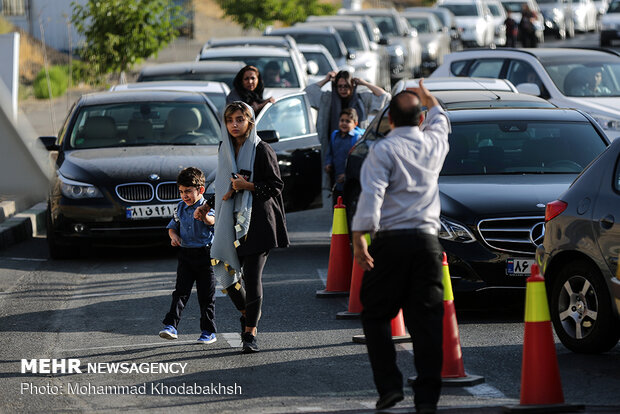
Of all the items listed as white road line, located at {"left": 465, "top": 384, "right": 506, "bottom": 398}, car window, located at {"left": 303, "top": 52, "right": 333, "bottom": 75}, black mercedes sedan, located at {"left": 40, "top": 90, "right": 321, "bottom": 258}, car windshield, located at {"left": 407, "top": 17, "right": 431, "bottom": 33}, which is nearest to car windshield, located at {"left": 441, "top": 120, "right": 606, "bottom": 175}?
A: black mercedes sedan, located at {"left": 40, "top": 90, "right": 321, "bottom": 258}

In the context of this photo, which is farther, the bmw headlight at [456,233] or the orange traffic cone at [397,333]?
the bmw headlight at [456,233]

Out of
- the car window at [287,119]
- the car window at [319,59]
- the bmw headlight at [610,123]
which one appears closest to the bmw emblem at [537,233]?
the car window at [287,119]

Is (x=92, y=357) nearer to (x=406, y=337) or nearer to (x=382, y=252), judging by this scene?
(x=406, y=337)

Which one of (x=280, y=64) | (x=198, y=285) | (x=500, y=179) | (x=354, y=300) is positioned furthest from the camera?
(x=280, y=64)

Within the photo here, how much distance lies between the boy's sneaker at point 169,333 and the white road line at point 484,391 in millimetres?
2143

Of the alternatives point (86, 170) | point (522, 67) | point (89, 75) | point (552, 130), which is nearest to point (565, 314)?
point (552, 130)

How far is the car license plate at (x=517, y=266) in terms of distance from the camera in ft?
28.1

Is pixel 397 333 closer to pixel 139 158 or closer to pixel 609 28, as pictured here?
pixel 139 158

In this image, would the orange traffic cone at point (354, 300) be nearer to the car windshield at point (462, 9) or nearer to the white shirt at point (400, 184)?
the white shirt at point (400, 184)

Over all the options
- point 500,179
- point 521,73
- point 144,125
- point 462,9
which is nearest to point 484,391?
point 500,179

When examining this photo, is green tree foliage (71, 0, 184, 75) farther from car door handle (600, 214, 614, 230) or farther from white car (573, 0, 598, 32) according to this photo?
white car (573, 0, 598, 32)

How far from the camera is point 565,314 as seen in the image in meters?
7.61

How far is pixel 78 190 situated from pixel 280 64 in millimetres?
7160

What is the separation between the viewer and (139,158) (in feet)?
40.2
